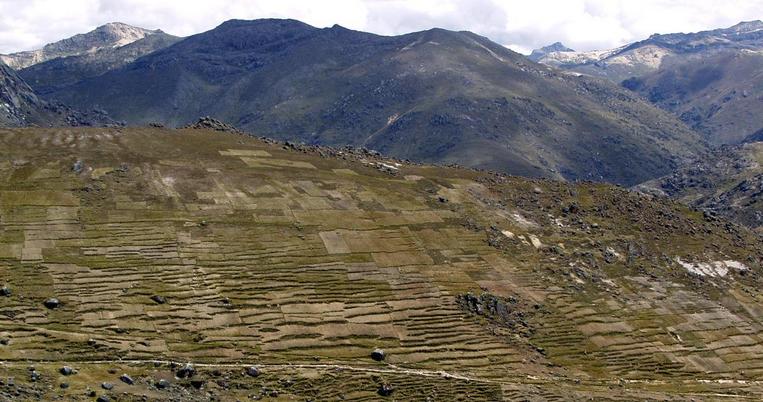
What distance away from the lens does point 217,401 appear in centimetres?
10288

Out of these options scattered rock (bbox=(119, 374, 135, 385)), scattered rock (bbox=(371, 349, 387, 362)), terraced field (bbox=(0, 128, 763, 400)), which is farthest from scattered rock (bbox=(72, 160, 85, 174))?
scattered rock (bbox=(371, 349, 387, 362))

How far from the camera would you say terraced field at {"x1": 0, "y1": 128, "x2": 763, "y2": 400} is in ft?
373

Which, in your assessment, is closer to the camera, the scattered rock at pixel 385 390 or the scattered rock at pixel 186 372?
the scattered rock at pixel 186 372

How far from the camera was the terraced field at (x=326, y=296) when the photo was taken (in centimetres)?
11381

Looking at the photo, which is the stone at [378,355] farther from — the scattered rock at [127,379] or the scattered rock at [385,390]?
the scattered rock at [127,379]

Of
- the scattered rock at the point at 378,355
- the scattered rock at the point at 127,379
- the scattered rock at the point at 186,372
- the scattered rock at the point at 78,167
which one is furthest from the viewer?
the scattered rock at the point at 78,167

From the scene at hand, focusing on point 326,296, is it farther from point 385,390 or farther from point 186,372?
point 186,372

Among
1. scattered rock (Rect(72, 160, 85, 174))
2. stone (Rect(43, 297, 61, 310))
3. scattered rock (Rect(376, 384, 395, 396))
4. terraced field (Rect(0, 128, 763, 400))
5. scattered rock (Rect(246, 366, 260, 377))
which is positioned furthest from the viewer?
scattered rock (Rect(72, 160, 85, 174))

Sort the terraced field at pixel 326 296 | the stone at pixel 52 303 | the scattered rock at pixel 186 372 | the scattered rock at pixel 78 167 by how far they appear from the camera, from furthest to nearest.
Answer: the scattered rock at pixel 78 167 < the stone at pixel 52 303 < the terraced field at pixel 326 296 < the scattered rock at pixel 186 372

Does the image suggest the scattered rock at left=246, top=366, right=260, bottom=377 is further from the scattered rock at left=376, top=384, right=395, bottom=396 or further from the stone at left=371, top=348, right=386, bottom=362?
the stone at left=371, top=348, right=386, bottom=362

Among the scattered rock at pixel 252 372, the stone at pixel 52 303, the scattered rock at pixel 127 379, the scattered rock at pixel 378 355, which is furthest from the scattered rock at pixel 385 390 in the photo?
the stone at pixel 52 303

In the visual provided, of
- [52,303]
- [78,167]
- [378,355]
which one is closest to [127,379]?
[52,303]

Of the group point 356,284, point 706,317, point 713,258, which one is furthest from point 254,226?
point 713,258

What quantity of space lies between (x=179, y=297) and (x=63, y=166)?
68123 mm
